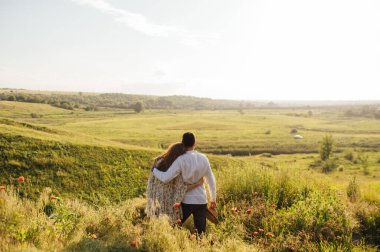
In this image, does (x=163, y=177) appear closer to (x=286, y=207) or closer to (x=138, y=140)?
(x=286, y=207)

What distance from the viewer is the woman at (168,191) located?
285 inches

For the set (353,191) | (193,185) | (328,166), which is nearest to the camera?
(193,185)

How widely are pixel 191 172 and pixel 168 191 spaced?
0.88 meters

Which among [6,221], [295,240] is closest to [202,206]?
[295,240]

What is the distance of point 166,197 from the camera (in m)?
7.55

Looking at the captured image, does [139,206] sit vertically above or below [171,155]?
below

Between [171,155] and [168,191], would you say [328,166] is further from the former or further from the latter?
[171,155]

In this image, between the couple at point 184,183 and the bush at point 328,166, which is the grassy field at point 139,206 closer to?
the couple at point 184,183

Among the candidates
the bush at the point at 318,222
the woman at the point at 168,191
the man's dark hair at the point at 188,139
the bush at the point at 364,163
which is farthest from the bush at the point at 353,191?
the bush at the point at 364,163

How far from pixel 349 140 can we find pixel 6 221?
12432 centimetres

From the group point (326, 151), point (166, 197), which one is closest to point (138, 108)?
point (326, 151)

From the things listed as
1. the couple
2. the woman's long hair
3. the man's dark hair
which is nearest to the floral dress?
the couple

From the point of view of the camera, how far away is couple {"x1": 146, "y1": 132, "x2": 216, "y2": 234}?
7.10 meters

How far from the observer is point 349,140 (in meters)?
116
